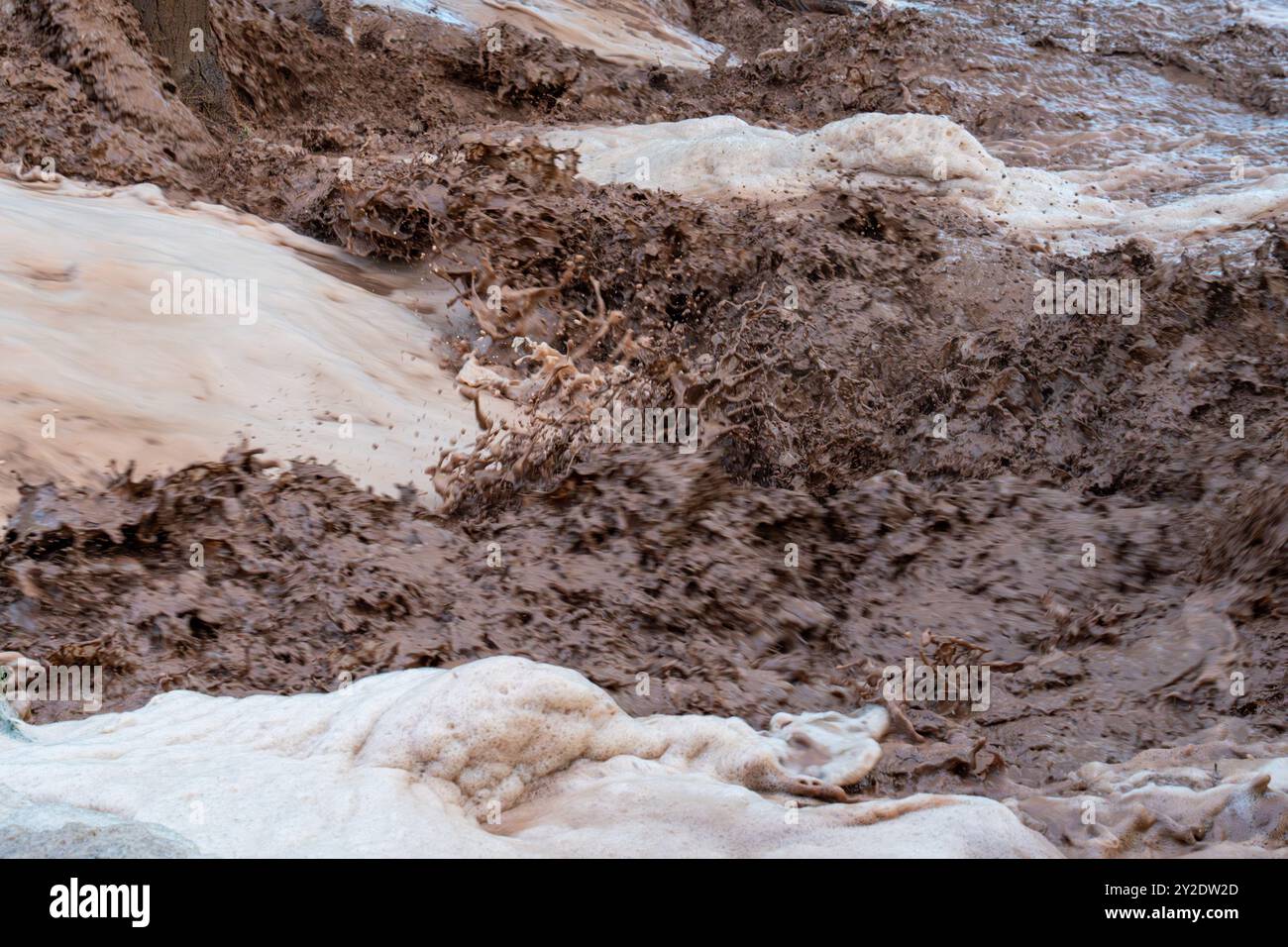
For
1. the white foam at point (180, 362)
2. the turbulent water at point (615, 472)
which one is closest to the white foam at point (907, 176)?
the turbulent water at point (615, 472)

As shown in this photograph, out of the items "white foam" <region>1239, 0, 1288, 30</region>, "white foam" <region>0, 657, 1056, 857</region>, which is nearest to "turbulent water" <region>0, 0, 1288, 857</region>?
"white foam" <region>0, 657, 1056, 857</region>

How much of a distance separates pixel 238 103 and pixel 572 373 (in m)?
4.16

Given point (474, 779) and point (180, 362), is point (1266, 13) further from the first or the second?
point (474, 779)

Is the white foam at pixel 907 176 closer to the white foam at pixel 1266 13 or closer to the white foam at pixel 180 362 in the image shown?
the white foam at pixel 180 362

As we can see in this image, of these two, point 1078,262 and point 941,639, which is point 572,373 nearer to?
point 941,639

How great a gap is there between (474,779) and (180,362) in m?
2.73

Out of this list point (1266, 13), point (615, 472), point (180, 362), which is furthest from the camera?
point (1266, 13)

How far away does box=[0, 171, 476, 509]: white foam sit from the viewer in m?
3.92

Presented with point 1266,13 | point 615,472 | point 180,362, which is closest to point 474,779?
point 615,472

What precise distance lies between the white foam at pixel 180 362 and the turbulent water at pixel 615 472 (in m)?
0.02

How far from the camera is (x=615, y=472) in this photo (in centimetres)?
416

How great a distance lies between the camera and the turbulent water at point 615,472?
2238 mm

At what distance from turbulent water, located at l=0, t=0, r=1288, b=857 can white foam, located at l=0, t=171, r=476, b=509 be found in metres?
0.02
